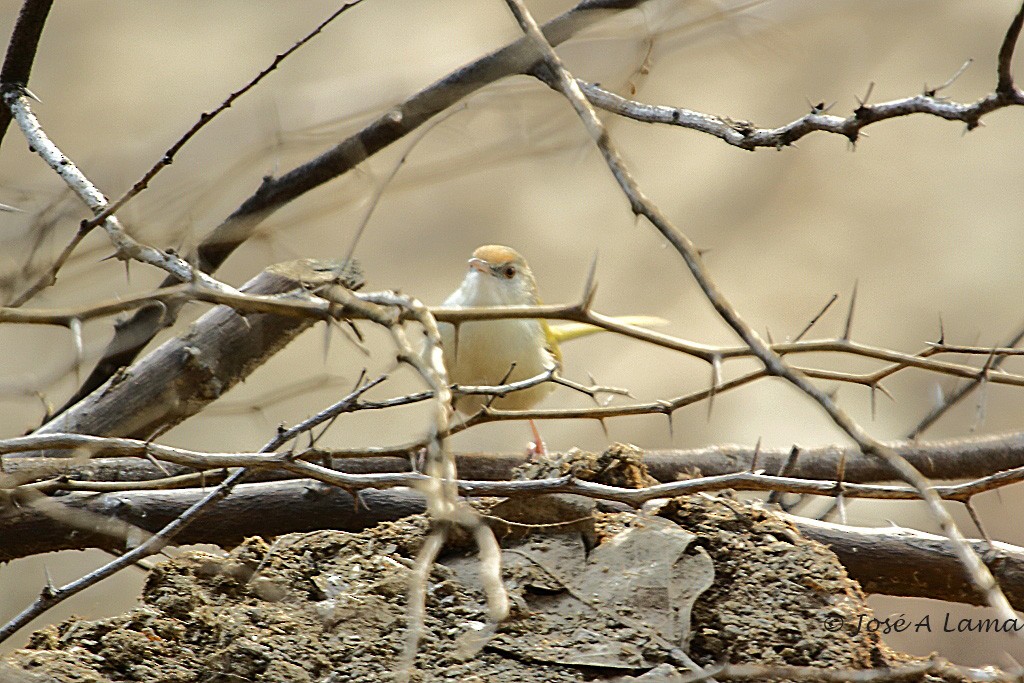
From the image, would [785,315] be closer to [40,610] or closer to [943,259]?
[943,259]

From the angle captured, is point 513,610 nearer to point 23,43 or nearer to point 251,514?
point 251,514

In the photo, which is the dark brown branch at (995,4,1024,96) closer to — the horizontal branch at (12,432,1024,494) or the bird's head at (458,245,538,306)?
the horizontal branch at (12,432,1024,494)

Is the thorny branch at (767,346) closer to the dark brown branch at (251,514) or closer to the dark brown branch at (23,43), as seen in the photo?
the dark brown branch at (251,514)

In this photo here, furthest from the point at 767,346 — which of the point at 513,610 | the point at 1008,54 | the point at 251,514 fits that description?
the point at 251,514

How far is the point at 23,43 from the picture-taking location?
229 cm

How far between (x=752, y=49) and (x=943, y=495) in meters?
0.81

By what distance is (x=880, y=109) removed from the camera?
5.29 ft

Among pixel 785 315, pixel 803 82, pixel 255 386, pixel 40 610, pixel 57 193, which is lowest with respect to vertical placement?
pixel 40 610

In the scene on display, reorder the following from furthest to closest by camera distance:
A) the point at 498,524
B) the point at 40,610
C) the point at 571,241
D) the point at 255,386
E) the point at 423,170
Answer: the point at 571,241 → the point at 255,386 → the point at 498,524 → the point at 40,610 → the point at 423,170

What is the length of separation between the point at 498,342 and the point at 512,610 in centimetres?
204

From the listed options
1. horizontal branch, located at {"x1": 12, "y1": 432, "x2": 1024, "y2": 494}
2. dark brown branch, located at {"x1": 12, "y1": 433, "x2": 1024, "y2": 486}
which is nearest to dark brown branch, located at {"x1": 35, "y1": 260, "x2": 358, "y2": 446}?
horizontal branch, located at {"x1": 12, "y1": 432, "x2": 1024, "y2": 494}

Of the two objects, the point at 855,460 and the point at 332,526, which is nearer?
the point at 332,526

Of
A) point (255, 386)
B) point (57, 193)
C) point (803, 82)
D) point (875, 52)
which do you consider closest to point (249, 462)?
point (57, 193)

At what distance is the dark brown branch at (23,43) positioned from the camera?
223 cm
